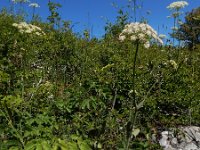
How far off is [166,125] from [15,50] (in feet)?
7.89

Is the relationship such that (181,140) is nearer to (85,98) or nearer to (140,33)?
(85,98)

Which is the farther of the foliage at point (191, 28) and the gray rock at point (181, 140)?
the foliage at point (191, 28)

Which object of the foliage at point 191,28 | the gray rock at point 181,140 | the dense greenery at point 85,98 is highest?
the foliage at point 191,28

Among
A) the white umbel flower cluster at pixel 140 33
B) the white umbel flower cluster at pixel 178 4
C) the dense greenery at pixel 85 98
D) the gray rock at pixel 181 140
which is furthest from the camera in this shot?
the white umbel flower cluster at pixel 178 4

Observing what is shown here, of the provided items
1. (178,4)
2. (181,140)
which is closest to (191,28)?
(178,4)

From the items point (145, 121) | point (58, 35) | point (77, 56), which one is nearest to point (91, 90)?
point (145, 121)

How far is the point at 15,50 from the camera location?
632 centimetres

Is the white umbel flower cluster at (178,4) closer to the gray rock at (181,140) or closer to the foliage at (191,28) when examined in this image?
the foliage at (191,28)

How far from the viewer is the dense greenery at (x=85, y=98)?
4.54 metres

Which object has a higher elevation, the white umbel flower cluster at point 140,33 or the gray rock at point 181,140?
the white umbel flower cluster at point 140,33

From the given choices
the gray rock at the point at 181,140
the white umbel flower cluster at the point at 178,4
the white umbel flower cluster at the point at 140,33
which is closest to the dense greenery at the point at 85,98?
the gray rock at the point at 181,140

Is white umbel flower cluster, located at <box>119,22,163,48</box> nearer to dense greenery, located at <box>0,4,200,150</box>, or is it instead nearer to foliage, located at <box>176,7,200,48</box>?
dense greenery, located at <box>0,4,200,150</box>

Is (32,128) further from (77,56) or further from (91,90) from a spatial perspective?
(77,56)

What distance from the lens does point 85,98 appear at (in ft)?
19.5
